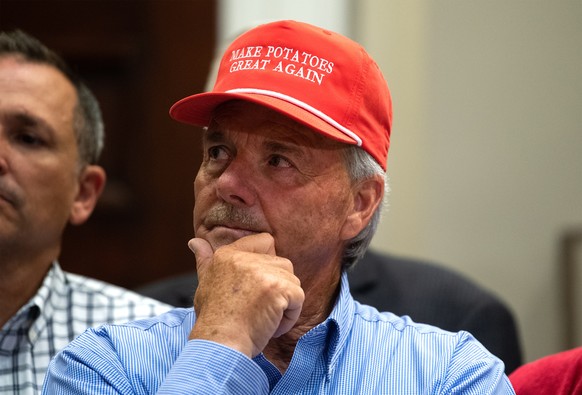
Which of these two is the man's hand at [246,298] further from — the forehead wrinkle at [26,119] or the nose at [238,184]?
the forehead wrinkle at [26,119]

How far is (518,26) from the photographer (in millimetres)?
Answer: 3646

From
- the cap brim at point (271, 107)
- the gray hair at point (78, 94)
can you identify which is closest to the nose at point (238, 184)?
the cap brim at point (271, 107)

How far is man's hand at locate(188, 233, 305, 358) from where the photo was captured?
164cm

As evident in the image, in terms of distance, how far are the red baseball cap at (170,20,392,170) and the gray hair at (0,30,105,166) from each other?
1.85 feet

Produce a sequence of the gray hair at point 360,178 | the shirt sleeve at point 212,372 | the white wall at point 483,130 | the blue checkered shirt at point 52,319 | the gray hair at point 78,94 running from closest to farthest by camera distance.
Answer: the shirt sleeve at point 212,372 → the gray hair at point 360,178 → the blue checkered shirt at point 52,319 → the gray hair at point 78,94 → the white wall at point 483,130

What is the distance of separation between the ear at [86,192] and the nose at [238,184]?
738 millimetres

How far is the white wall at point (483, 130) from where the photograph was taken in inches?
142

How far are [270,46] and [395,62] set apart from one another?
1.81 metres

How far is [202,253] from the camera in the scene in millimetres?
1759

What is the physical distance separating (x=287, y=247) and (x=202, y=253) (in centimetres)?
14

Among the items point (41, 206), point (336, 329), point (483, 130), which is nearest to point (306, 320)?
point (336, 329)

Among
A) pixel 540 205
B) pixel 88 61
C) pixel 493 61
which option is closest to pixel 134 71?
pixel 88 61

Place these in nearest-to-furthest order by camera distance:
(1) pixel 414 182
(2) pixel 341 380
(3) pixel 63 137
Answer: (2) pixel 341 380, (3) pixel 63 137, (1) pixel 414 182

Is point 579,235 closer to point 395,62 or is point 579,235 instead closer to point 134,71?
point 395,62
